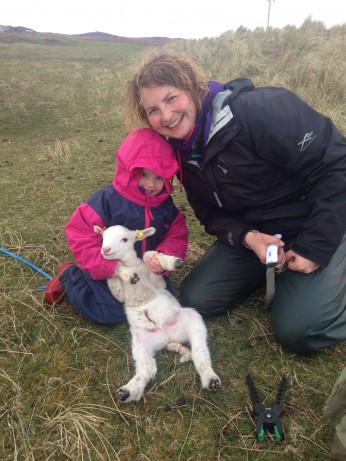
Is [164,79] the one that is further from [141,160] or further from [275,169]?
[275,169]

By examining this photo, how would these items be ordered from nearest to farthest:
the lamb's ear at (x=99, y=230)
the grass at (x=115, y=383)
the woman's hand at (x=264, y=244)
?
the grass at (x=115, y=383) → the woman's hand at (x=264, y=244) → the lamb's ear at (x=99, y=230)

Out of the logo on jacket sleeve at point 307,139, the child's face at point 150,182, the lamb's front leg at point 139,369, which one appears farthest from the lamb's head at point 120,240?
the logo on jacket sleeve at point 307,139

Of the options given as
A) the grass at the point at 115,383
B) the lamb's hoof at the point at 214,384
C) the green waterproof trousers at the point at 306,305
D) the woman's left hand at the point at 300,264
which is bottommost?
the grass at the point at 115,383

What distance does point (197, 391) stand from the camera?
9.17 ft

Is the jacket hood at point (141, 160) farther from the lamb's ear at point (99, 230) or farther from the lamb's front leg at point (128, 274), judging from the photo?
the lamb's front leg at point (128, 274)

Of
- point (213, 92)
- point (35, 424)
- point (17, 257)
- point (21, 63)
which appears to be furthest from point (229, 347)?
point (21, 63)

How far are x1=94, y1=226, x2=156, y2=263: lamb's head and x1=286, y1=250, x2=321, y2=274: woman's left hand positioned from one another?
1122mm

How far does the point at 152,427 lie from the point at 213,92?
96.6 inches

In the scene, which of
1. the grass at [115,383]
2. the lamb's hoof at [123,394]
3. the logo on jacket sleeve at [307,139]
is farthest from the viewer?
the logo on jacket sleeve at [307,139]

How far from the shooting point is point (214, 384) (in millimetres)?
2705

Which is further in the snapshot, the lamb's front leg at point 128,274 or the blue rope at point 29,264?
the blue rope at point 29,264

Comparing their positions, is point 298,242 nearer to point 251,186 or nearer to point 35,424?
point 251,186

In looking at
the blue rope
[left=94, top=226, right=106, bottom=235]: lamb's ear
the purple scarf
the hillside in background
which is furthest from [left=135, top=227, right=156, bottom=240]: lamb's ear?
the hillside in background

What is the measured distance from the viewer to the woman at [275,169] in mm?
2930
